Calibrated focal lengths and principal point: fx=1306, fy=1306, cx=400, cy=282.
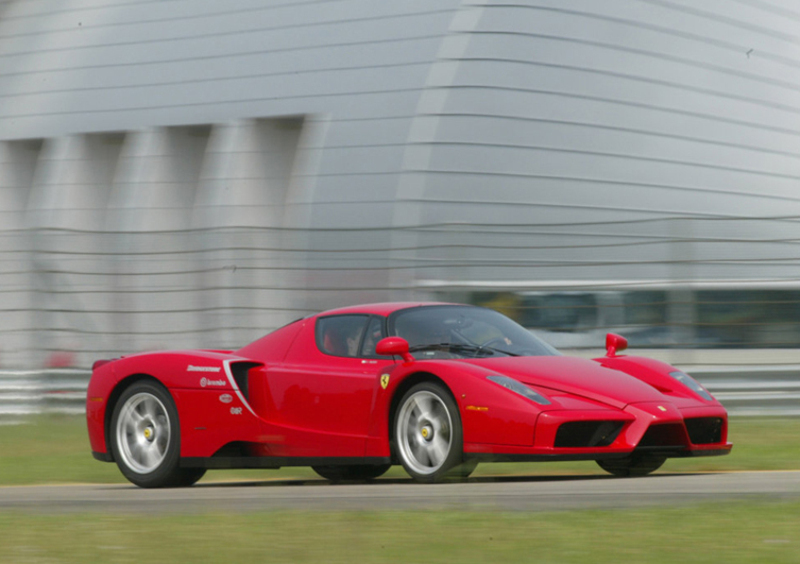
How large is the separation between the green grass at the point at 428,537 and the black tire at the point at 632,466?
187 centimetres

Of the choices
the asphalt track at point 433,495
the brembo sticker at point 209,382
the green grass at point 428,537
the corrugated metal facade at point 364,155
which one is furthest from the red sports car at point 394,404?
the corrugated metal facade at point 364,155

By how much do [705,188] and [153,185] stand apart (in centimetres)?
682

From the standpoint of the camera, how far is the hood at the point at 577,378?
671 centimetres

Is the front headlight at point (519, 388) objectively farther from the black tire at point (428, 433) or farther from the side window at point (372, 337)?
the side window at point (372, 337)

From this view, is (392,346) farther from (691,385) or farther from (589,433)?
(691,385)

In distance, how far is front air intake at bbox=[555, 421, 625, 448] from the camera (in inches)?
256

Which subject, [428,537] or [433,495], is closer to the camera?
[428,537]

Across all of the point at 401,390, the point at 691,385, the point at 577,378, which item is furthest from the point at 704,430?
the point at 401,390

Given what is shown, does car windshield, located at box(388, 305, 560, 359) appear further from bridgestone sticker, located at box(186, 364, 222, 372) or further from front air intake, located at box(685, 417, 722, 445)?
bridgestone sticker, located at box(186, 364, 222, 372)

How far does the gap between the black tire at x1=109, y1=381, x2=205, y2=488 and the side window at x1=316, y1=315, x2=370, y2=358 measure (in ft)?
3.19

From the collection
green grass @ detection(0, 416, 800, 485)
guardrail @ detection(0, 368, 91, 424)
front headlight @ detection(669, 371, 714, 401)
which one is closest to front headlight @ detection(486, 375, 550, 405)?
front headlight @ detection(669, 371, 714, 401)

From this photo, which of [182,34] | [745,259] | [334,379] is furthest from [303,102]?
[334,379]

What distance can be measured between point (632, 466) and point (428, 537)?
2.87 m

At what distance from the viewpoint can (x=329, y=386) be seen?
23.9 ft
